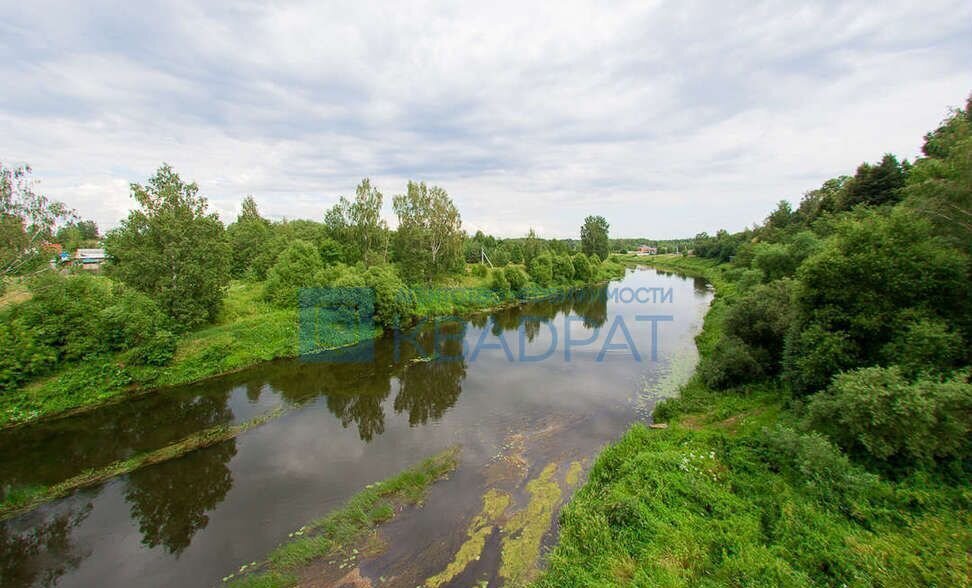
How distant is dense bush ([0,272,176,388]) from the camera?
15.2 m

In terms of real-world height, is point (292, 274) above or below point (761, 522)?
above

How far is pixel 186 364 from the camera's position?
19.0m

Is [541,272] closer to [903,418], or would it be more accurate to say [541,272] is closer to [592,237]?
[592,237]

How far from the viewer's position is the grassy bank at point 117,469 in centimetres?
1031

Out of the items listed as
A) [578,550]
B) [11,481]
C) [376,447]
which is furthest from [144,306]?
[578,550]

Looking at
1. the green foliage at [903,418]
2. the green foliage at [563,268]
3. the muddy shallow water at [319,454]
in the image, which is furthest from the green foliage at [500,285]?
the green foliage at [903,418]

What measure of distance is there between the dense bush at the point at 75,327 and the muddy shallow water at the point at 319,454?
2866 millimetres

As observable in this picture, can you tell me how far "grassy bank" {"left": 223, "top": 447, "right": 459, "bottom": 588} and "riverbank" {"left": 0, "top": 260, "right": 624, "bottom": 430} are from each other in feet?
46.8

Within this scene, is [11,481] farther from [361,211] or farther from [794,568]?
[361,211]

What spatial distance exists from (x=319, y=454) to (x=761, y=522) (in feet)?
43.4

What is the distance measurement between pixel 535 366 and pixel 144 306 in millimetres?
21249

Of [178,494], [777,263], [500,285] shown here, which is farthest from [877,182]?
[178,494]

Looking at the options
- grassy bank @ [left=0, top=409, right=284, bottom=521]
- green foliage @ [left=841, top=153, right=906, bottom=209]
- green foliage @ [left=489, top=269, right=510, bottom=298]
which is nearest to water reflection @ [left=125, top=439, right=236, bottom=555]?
grassy bank @ [left=0, top=409, right=284, bottom=521]

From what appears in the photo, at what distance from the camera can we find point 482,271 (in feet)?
163
